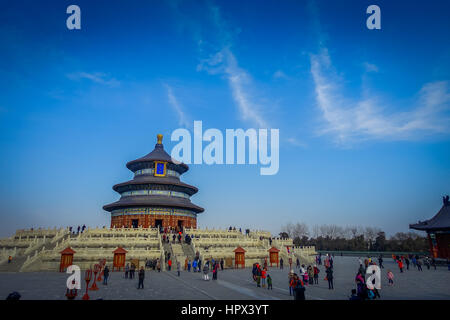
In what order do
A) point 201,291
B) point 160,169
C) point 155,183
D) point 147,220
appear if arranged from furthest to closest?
1. point 160,169
2. point 155,183
3. point 147,220
4. point 201,291

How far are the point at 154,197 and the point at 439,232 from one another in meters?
38.9

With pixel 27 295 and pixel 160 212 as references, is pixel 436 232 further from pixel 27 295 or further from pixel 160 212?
pixel 27 295

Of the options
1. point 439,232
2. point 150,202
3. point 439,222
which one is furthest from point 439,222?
point 150,202

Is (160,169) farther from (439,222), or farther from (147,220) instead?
(439,222)

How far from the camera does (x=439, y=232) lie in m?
33.6

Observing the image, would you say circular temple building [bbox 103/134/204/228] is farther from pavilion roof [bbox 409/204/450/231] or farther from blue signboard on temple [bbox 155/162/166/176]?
pavilion roof [bbox 409/204/450/231]

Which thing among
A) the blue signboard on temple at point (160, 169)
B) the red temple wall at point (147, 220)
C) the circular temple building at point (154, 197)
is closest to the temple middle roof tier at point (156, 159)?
the circular temple building at point (154, 197)

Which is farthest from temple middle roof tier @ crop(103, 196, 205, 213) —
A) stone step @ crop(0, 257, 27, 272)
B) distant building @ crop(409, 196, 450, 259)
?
distant building @ crop(409, 196, 450, 259)

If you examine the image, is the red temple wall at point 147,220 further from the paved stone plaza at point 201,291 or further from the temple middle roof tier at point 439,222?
the temple middle roof tier at point 439,222

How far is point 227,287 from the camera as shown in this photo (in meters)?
14.9

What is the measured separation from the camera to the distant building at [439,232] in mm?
32656

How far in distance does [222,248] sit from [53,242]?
17.0 meters

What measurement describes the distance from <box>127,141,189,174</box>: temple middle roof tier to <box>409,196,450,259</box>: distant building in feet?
122

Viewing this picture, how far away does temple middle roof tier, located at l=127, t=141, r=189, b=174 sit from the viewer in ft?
161
